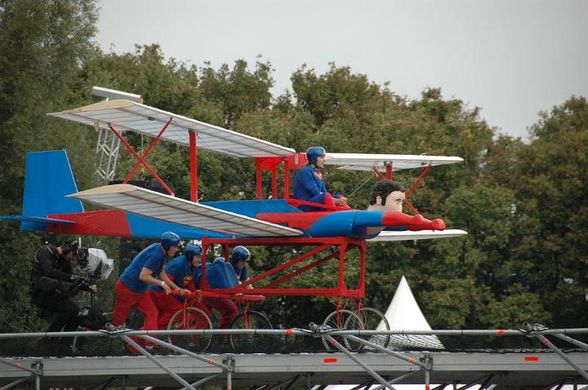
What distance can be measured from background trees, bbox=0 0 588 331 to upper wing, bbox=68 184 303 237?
13.8 meters

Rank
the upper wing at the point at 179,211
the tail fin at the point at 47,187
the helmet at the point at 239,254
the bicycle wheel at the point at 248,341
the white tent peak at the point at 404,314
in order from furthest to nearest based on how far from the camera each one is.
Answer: the white tent peak at the point at 404,314
the tail fin at the point at 47,187
the helmet at the point at 239,254
the upper wing at the point at 179,211
the bicycle wheel at the point at 248,341

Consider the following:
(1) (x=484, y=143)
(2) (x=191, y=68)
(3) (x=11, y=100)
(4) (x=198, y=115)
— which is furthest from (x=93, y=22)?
(2) (x=191, y=68)

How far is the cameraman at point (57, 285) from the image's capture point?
79.4 ft

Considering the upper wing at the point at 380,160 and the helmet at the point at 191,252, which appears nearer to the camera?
the helmet at the point at 191,252

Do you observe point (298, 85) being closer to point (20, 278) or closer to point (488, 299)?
point (488, 299)

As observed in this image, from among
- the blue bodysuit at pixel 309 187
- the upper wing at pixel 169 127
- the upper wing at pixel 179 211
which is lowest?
the upper wing at pixel 179 211

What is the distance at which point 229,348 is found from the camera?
881 inches

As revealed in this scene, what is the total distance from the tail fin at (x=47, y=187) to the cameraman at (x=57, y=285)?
2.99 m

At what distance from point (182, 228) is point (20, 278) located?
12958mm

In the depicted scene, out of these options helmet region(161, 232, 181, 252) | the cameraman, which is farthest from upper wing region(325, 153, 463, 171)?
the cameraman

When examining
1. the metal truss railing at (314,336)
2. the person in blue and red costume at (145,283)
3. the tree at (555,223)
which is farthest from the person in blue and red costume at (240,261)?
the tree at (555,223)

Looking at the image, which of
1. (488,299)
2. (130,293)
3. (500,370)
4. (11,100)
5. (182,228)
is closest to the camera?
(500,370)

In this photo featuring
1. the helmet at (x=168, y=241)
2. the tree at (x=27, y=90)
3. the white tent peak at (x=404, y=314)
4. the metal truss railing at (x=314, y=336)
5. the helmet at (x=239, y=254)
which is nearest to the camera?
the metal truss railing at (x=314, y=336)

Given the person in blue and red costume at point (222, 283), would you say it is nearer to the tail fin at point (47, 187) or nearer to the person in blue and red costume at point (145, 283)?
the person in blue and red costume at point (145, 283)
